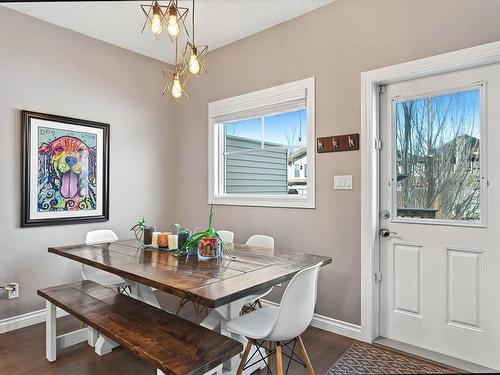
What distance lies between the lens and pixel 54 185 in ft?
10.4

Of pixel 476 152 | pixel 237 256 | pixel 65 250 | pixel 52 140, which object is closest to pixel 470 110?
pixel 476 152

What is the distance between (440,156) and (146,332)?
7.58ft

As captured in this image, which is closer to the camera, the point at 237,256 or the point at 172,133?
the point at 237,256

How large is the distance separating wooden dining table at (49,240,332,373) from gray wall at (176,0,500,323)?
24.7 inches

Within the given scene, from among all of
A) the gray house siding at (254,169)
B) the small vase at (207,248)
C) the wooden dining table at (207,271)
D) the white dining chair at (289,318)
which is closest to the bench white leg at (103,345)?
the wooden dining table at (207,271)

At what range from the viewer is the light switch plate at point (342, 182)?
2727 mm

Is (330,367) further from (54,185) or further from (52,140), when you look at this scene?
(52,140)

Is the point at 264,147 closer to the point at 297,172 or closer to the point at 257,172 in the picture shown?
the point at 257,172

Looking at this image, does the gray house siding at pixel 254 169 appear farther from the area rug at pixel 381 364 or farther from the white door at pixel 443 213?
the area rug at pixel 381 364

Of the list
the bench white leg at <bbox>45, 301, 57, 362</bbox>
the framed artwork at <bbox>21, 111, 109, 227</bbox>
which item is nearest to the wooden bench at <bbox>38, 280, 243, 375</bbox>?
the bench white leg at <bbox>45, 301, 57, 362</bbox>

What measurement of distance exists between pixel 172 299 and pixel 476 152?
3.08m

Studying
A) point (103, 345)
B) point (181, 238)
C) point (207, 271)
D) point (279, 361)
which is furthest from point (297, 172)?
point (103, 345)

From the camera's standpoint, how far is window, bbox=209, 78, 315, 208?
10.2 ft

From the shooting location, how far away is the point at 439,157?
2.45m
